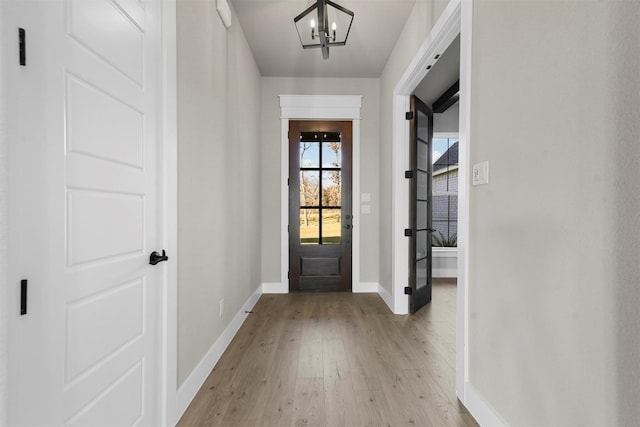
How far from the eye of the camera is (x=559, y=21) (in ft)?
3.52

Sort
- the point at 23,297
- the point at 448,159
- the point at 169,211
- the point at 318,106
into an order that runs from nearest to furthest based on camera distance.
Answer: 1. the point at 23,297
2. the point at 169,211
3. the point at 318,106
4. the point at 448,159

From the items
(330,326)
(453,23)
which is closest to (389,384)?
(330,326)

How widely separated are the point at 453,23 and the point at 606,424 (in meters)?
2.10

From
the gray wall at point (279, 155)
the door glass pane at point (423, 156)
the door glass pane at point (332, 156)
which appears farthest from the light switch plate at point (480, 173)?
the door glass pane at point (332, 156)

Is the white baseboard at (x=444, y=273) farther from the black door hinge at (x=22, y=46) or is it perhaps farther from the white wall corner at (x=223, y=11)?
the black door hinge at (x=22, y=46)

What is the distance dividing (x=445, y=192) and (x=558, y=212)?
403cm

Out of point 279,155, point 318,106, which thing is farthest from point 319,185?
point 318,106

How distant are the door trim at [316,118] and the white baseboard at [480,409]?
7.82ft

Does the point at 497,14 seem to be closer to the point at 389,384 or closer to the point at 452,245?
the point at 389,384

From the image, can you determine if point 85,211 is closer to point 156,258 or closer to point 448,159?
point 156,258

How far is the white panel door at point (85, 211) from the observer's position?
78 cm

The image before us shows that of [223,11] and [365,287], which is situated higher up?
[223,11]

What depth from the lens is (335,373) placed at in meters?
2.04

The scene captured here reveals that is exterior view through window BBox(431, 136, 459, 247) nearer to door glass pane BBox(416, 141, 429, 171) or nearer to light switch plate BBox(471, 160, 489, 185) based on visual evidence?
door glass pane BBox(416, 141, 429, 171)
